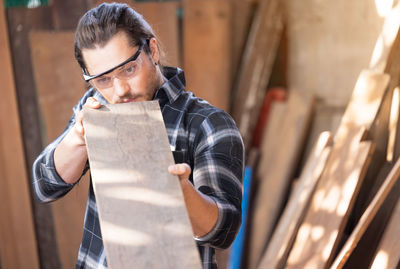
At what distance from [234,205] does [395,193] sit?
916mm

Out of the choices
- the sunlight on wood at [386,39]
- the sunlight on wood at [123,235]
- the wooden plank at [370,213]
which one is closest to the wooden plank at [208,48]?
the sunlight on wood at [386,39]

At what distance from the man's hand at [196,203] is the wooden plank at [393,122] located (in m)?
1.10

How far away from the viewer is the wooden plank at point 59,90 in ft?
9.36

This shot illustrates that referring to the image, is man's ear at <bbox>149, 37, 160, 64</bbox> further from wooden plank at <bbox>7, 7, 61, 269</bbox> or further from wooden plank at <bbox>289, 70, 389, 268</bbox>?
wooden plank at <bbox>7, 7, 61, 269</bbox>

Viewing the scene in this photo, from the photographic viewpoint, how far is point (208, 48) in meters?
3.36

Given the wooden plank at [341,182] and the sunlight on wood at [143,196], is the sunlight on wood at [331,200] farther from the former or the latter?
the sunlight on wood at [143,196]

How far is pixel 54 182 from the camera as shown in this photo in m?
1.34

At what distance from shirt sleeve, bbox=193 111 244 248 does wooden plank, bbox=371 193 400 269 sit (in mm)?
712

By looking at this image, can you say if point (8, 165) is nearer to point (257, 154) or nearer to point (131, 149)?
point (257, 154)

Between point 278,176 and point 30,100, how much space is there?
1.69 m

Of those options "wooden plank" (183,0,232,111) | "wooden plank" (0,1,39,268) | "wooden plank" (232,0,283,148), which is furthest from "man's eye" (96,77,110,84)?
"wooden plank" (232,0,283,148)

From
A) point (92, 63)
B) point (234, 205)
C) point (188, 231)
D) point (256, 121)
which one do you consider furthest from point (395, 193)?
point (256, 121)

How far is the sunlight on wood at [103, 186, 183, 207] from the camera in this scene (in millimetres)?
1037

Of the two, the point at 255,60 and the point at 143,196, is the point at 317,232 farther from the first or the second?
the point at 255,60
